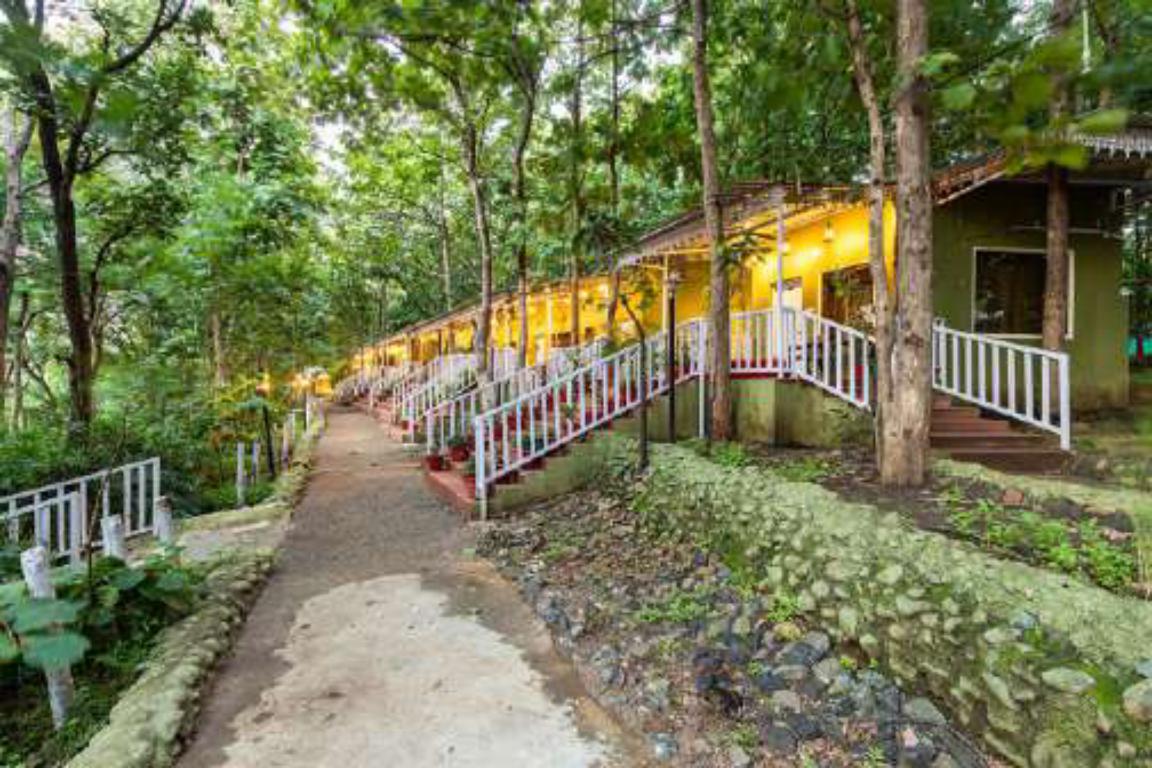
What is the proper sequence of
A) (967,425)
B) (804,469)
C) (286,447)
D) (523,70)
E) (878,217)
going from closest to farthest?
1. (878,217)
2. (804,469)
3. (967,425)
4. (523,70)
5. (286,447)

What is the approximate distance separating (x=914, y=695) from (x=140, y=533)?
7817mm

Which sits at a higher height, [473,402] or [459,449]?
[473,402]

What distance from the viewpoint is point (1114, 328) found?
8.25 m

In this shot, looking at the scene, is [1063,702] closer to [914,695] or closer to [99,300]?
[914,695]

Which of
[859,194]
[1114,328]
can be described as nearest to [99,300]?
[859,194]

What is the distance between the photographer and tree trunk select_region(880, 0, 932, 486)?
4.19 meters

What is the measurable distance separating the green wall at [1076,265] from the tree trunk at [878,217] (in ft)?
13.9

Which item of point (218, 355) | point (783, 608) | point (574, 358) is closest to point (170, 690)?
point (783, 608)

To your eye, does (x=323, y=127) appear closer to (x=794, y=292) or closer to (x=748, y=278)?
(x=748, y=278)

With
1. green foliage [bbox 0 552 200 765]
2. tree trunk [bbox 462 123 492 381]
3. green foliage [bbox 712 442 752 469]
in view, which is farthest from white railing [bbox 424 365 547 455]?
green foliage [bbox 0 552 200 765]

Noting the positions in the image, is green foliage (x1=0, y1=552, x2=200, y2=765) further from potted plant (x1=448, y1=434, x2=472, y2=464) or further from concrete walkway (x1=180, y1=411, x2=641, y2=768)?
potted plant (x1=448, y1=434, x2=472, y2=464)

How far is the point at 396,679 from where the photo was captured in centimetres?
336

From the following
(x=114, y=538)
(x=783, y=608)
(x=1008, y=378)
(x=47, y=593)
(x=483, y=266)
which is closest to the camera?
(x=47, y=593)

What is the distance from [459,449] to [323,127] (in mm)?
7032
